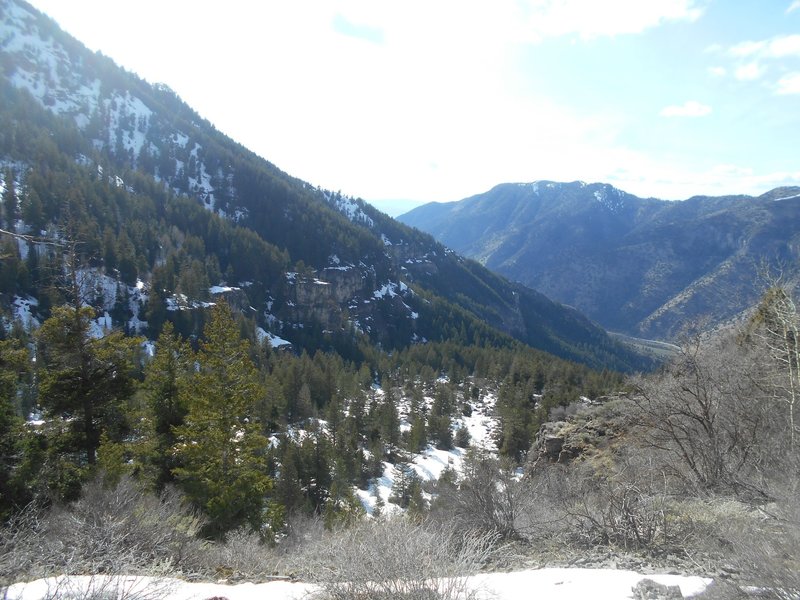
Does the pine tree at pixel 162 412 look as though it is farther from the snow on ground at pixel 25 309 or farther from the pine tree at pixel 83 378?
the snow on ground at pixel 25 309

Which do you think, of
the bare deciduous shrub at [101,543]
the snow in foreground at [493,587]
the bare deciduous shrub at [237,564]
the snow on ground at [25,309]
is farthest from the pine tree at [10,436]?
the snow on ground at [25,309]

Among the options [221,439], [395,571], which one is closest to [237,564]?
[395,571]

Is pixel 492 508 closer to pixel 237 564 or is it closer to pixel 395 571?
pixel 395 571

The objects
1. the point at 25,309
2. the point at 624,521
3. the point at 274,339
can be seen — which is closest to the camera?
the point at 624,521

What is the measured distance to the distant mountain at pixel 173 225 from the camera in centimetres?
8650

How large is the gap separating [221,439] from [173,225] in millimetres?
120007

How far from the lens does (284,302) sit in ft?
399

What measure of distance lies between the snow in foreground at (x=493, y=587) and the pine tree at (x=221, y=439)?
8473 mm

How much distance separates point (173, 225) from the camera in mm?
116875

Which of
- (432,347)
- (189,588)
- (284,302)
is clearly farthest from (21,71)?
(189,588)

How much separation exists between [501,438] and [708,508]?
143 ft

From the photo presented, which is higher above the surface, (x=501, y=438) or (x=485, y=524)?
(x=485, y=524)

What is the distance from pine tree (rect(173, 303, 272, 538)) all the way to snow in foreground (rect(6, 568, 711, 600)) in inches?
334

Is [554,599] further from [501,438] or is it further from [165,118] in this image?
[165,118]
